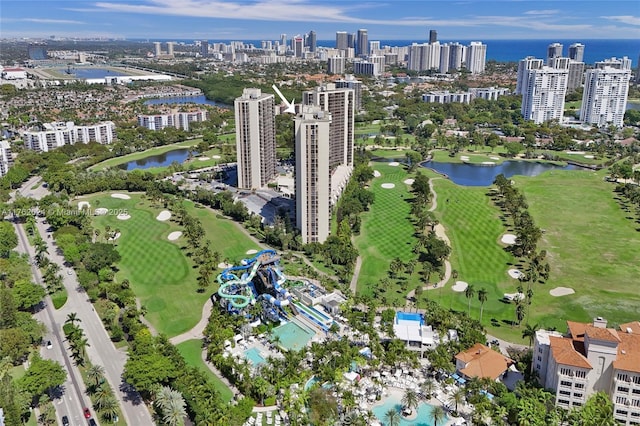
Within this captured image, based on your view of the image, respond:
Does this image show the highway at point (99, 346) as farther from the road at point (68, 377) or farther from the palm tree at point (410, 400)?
the palm tree at point (410, 400)

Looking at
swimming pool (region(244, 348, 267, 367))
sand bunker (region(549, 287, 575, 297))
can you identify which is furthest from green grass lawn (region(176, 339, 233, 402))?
sand bunker (region(549, 287, 575, 297))

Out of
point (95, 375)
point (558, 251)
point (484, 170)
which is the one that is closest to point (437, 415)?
point (95, 375)

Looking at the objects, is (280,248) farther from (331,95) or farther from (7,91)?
(7,91)

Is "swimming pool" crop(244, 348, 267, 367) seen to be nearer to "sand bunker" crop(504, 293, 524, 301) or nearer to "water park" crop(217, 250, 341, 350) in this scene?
"water park" crop(217, 250, 341, 350)

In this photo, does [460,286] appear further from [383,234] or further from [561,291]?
[383,234]

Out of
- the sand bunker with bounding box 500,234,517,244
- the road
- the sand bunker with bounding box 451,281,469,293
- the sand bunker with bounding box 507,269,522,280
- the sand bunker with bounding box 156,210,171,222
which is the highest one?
the sand bunker with bounding box 156,210,171,222
